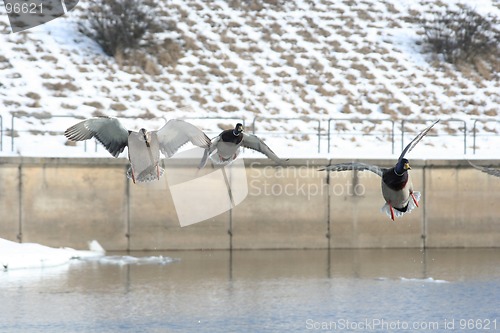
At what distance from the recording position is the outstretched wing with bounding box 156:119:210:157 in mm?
19500

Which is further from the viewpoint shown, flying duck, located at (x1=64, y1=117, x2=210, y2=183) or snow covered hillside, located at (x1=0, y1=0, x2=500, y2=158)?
snow covered hillside, located at (x1=0, y1=0, x2=500, y2=158)

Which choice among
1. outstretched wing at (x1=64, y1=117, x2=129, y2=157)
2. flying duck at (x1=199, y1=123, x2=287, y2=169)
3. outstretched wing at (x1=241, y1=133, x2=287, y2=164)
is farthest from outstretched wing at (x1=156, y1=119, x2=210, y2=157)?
outstretched wing at (x1=241, y1=133, x2=287, y2=164)

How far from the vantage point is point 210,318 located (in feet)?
81.5

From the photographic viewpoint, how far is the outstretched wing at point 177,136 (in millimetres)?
19500

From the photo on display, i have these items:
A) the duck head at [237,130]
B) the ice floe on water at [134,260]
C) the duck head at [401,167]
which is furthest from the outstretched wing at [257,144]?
the ice floe on water at [134,260]

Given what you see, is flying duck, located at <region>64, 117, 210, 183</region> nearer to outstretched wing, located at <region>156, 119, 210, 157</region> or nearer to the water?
outstretched wing, located at <region>156, 119, 210, 157</region>

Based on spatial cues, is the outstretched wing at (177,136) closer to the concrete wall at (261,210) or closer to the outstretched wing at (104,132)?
the outstretched wing at (104,132)

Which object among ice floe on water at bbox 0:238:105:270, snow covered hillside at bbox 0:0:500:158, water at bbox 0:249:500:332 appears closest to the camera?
water at bbox 0:249:500:332

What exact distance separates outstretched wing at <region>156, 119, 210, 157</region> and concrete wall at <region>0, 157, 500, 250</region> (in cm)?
1331

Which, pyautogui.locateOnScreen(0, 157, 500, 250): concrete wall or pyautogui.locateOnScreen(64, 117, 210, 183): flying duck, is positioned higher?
pyautogui.locateOnScreen(64, 117, 210, 183): flying duck

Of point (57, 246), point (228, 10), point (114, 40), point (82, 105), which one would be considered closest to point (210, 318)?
point (57, 246)

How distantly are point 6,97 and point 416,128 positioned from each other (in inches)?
577

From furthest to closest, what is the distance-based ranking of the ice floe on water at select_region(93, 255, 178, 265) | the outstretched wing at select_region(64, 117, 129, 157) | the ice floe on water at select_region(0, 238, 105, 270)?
the ice floe on water at select_region(93, 255, 178, 265) → the ice floe on water at select_region(0, 238, 105, 270) → the outstretched wing at select_region(64, 117, 129, 157)

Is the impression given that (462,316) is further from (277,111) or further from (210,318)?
(277,111)
